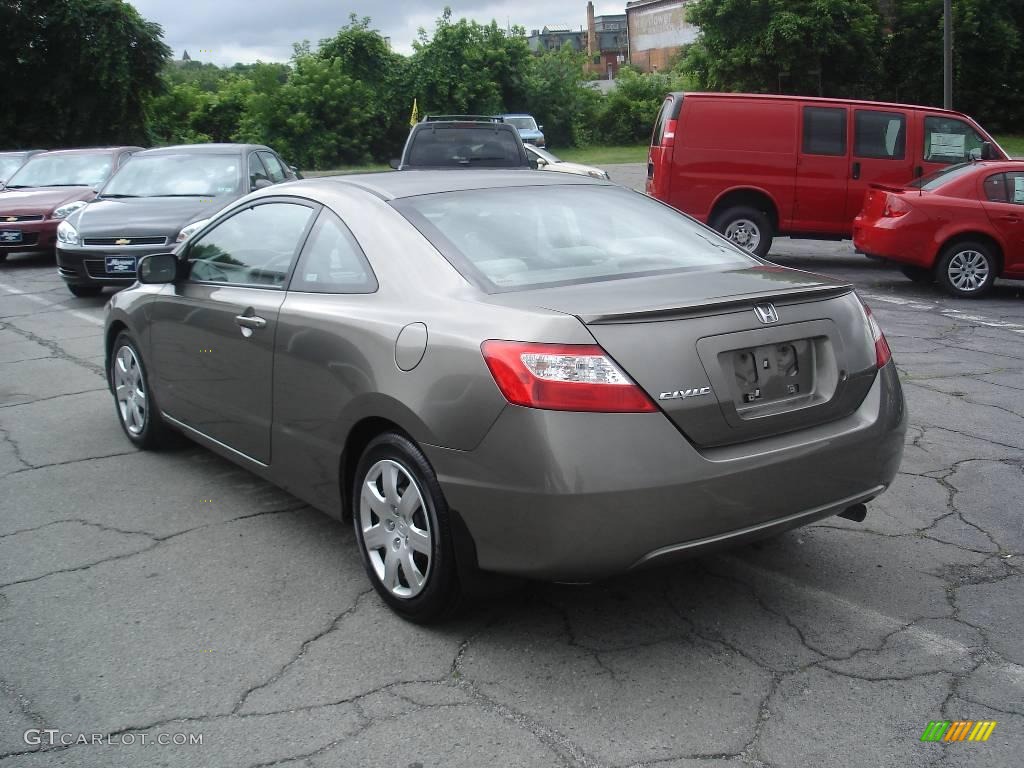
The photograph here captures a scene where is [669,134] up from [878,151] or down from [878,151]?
up

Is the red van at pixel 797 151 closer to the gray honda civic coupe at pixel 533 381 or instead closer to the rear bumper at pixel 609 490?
the gray honda civic coupe at pixel 533 381

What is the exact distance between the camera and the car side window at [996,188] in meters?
11.2

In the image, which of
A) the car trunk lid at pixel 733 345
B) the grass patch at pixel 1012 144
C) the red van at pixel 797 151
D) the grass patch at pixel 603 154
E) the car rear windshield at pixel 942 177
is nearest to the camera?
the car trunk lid at pixel 733 345

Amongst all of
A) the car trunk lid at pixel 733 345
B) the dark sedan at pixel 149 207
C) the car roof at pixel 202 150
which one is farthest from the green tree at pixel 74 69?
the car trunk lid at pixel 733 345

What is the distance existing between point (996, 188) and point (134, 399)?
30.3 ft

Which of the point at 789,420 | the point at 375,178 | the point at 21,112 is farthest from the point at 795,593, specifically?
the point at 21,112

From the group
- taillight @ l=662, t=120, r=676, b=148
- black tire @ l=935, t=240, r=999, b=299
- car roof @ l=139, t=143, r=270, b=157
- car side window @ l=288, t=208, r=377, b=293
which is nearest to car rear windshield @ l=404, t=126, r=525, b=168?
taillight @ l=662, t=120, r=676, b=148

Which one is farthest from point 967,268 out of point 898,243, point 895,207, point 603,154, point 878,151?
point 603,154

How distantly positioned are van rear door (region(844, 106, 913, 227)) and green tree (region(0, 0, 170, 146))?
943 inches

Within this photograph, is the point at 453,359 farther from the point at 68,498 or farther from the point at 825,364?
the point at 68,498

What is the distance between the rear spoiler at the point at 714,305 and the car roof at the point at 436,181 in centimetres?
127

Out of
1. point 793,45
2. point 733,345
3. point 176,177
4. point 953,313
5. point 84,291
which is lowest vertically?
point 953,313

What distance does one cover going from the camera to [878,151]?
13.3 metres

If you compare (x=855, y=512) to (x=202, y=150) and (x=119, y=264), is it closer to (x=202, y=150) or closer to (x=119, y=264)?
(x=119, y=264)
